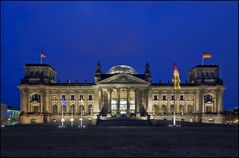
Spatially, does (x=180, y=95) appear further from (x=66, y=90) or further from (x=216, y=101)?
(x=66, y=90)

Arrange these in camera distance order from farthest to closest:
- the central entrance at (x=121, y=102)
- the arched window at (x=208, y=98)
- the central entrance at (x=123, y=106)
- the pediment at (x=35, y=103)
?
1. the arched window at (x=208, y=98)
2. the central entrance at (x=123, y=106)
3. the pediment at (x=35, y=103)
4. the central entrance at (x=121, y=102)

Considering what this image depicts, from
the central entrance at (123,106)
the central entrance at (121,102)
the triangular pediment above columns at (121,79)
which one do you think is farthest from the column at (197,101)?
the central entrance at (123,106)

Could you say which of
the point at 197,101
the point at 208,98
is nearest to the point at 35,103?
the point at 197,101

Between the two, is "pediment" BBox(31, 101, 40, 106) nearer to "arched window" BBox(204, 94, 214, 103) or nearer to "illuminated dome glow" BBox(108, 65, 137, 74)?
"illuminated dome glow" BBox(108, 65, 137, 74)

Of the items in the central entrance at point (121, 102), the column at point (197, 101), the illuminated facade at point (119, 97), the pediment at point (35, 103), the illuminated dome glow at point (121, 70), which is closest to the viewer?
the illuminated facade at point (119, 97)

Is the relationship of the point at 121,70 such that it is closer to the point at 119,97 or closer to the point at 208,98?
the point at 119,97

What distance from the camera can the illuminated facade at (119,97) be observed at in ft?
414

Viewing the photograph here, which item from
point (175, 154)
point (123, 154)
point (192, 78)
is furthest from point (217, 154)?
point (192, 78)

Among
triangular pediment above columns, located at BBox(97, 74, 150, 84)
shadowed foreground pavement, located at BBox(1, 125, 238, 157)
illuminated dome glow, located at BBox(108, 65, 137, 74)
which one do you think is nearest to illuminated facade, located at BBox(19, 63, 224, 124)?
triangular pediment above columns, located at BBox(97, 74, 150, 84)

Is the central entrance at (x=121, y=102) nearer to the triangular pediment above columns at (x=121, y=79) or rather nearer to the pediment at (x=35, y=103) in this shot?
the triangular pediment above columns at (x=121, y=79)

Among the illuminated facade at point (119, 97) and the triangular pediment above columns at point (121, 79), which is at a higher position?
the triangular pediment above columns at point (121, 79)

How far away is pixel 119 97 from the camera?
Result: 12825 centimetres

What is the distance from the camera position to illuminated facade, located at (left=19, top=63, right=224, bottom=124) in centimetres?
12631

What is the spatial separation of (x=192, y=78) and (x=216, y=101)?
1502 cm
